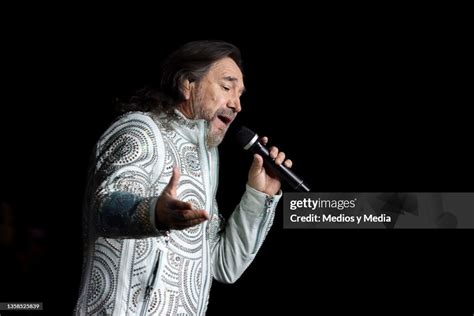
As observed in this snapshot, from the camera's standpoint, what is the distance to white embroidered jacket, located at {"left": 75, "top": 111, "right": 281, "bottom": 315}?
1726 mm

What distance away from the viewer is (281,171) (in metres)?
2.03

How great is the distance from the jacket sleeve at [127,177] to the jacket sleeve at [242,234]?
312 millimetres

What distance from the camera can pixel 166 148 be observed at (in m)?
1.87

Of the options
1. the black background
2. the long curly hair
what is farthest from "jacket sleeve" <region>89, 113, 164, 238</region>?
the black background

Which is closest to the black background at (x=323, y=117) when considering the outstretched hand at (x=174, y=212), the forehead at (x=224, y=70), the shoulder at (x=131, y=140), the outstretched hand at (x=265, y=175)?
the outstretched hand at (x=265, y=175)

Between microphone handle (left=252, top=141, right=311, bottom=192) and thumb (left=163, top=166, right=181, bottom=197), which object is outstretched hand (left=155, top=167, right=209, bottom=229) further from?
microphone handle (left=252, top=141, right=311, bottom=192)

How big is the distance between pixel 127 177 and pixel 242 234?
0.45 m

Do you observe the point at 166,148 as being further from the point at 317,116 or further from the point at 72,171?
the point at 72,171

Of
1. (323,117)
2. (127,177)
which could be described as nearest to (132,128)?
(127,177)

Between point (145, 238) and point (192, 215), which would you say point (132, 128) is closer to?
point (145, 238)

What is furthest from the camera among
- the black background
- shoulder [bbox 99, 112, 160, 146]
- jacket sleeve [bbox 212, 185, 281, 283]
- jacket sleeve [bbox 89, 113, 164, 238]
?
the black background

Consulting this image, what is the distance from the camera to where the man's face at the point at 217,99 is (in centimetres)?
202

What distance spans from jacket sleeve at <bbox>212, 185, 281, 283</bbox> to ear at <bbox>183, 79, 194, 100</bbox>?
267mm

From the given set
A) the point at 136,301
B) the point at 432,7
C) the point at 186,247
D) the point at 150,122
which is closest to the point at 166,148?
the point at 150,122
